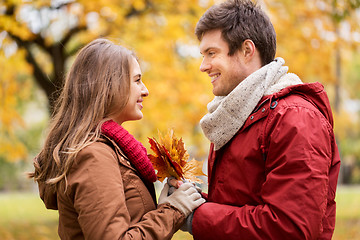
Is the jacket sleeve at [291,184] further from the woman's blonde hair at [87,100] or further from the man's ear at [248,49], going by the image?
the woman's blonde hair at [87,100]

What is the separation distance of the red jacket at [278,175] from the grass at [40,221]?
3.75m

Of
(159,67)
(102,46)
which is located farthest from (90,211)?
(159,67)

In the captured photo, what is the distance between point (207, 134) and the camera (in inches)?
100.0

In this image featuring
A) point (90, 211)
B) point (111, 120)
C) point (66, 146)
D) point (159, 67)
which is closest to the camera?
point (90, 211)

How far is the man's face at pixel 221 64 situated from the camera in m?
2.55

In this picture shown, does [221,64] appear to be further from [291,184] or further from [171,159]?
[291,184]

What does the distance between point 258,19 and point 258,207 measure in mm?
1142

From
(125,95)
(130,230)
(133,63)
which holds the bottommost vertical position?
(130,230)

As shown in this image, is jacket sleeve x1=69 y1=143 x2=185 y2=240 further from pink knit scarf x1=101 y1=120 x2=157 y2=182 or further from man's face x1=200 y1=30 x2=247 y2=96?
man's face x1=200 y1=30 x2=247 y2=96

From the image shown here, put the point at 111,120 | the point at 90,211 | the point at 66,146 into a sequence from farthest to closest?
the point at 111,120 → the point at 66,146 → the point at 90,211

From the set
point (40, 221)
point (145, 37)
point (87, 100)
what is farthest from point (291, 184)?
point (40, 221)

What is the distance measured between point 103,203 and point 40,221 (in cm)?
858

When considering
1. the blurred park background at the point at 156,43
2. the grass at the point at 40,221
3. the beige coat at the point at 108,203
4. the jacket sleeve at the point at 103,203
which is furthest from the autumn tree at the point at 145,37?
the jacket sleeve at the point at 103,203

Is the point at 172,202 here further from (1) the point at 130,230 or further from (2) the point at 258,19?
(2) the point at 258,19
